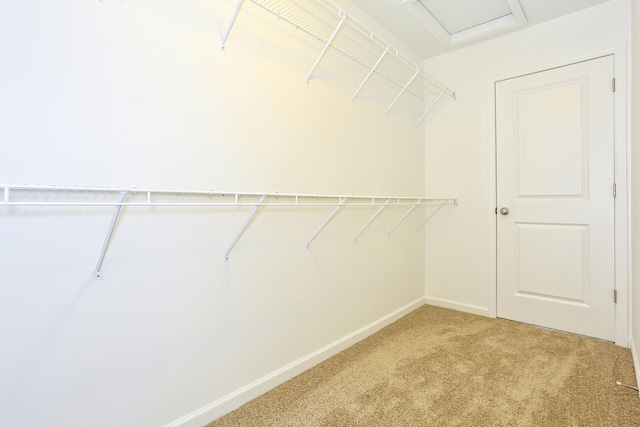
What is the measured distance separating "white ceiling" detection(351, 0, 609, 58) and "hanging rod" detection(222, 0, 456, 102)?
22cm

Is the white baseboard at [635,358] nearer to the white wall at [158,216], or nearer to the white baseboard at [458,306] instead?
the white baseboard at [458,306]

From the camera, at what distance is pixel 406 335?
225 cm

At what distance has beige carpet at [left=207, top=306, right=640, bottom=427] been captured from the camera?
139 centimetres

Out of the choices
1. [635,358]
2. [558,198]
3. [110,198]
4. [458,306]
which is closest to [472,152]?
[558,198]

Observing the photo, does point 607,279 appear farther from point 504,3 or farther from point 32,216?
point 32,216

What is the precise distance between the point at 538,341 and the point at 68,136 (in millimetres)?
2779

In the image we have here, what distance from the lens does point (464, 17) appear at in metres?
2.35

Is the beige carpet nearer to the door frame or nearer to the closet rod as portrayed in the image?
the door frame

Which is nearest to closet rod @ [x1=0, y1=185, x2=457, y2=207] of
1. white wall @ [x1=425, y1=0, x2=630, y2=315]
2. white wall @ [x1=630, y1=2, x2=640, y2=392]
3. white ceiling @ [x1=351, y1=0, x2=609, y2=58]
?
white wall @ [x1=425, y1=0, x2=630, y2=315]

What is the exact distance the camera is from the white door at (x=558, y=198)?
6.96 feet

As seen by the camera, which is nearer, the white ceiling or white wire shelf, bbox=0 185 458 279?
white wire shelf, bbox=0 185 458 279

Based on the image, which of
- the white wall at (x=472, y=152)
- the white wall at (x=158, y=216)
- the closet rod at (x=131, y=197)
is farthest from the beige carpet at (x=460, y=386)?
the closet rod at (x=131, y=197)

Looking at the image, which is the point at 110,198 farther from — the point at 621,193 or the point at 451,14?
the point at 621,193

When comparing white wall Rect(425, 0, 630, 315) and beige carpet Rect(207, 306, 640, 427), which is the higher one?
white wall Rect(425, 0, 630, 315)
